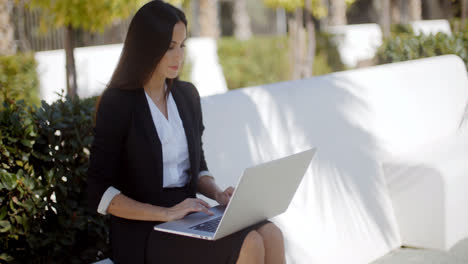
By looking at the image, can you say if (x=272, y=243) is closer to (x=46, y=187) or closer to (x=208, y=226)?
(x=208, y=226)

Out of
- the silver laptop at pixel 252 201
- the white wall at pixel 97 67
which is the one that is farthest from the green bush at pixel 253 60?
the silver laptop at pixel 252 201

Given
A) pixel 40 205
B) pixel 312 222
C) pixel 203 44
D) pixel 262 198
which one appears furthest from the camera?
pixel 203 44

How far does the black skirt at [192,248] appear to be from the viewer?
103 inches

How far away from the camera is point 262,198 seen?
263cm

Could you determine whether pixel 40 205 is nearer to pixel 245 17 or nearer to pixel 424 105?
pixel 424 105

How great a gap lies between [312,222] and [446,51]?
4.45 meters

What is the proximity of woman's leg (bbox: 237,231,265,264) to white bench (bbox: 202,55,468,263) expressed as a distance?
97 cm

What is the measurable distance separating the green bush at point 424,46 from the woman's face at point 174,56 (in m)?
5.45

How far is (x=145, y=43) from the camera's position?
9.30 feet

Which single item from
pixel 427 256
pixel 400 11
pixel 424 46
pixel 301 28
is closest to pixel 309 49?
pixel 301 28

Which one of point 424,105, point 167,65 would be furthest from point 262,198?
point 424,105

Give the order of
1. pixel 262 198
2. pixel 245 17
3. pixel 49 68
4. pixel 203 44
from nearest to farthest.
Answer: pixel 262 198, pixel 49 68, pixel 203 44, pixel 245 17

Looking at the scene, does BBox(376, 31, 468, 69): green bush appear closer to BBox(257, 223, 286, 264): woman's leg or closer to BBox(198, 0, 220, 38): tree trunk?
BBox(257, 223, 286, 264): woman's leg

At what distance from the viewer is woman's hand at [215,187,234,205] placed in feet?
9.61
